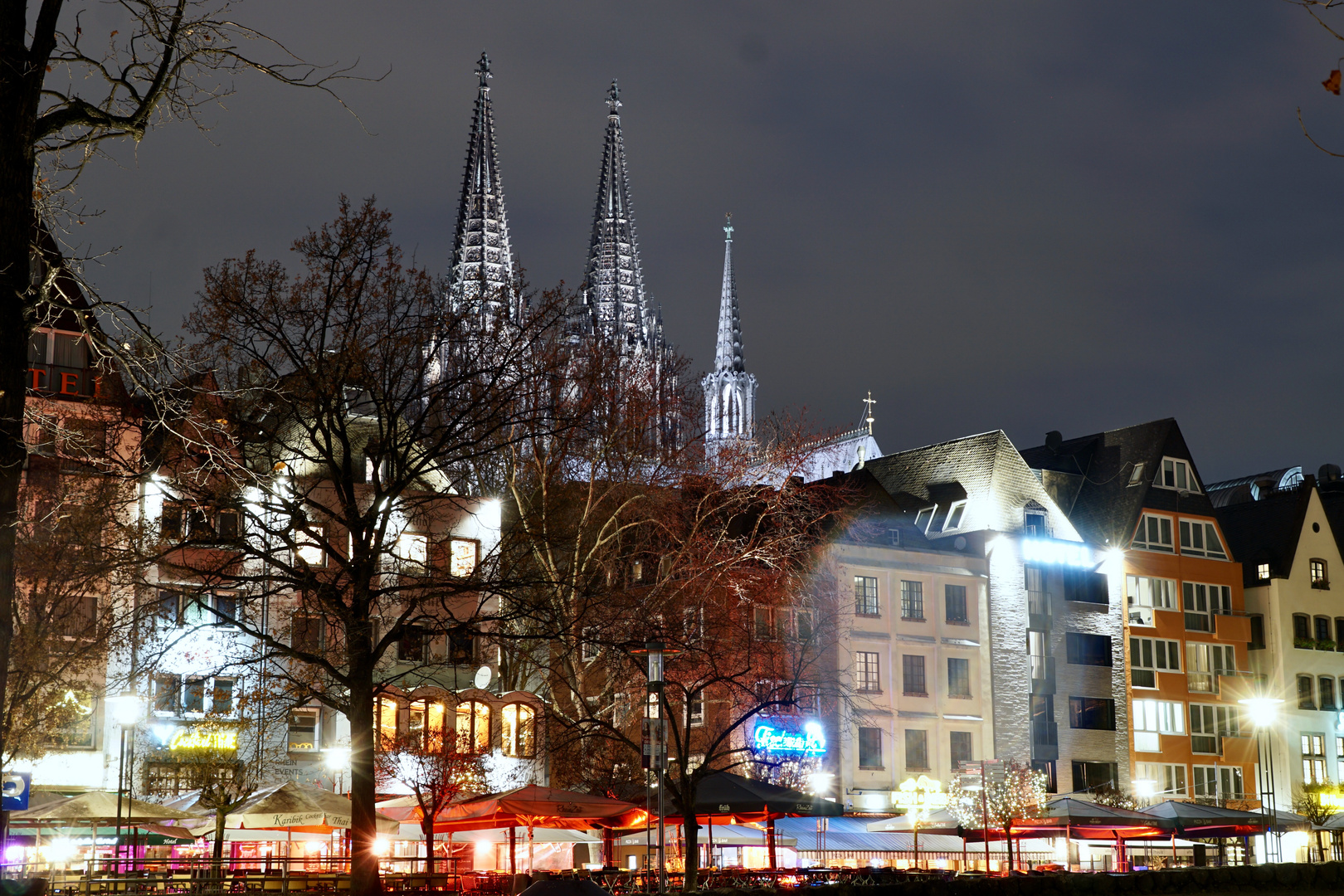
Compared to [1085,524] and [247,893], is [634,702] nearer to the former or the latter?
[247,893]

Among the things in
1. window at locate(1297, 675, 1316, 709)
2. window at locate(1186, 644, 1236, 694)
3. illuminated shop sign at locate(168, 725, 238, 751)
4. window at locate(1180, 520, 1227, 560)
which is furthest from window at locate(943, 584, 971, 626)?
illuminated shop sign at locate(168, 725, 238, 751)

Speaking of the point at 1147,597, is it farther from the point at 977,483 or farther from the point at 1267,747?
the point at 977,483

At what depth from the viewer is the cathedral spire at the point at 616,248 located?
454ft

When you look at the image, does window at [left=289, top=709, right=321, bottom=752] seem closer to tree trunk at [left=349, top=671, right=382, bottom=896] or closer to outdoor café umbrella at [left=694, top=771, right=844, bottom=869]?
outdoor café umbrella at [left=694, top=771, right=844, bottom=869]

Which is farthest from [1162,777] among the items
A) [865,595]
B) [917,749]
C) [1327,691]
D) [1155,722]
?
[865,595]

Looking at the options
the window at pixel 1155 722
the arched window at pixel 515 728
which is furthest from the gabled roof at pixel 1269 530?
the arched window at pixel 515 728

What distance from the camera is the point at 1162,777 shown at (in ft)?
202

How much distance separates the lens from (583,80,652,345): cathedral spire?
13838 centimetres

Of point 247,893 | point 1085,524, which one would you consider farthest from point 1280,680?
point 247,893

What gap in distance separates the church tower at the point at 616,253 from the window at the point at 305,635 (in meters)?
92.7

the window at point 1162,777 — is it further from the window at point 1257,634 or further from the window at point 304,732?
the window at point 304,732

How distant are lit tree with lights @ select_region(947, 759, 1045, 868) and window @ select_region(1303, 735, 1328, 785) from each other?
19014mm

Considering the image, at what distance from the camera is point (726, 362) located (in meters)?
158

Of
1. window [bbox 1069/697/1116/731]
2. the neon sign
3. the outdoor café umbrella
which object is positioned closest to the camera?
the outdoor café umbrella
